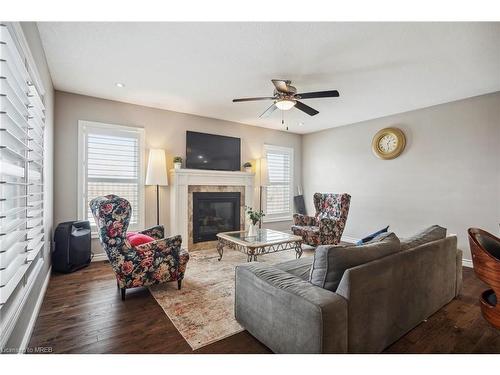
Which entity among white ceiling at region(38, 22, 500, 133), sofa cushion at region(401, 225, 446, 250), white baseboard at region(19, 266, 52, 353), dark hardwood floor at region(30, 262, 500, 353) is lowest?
dark hardwood floor at region(30, 262, 500, 353)

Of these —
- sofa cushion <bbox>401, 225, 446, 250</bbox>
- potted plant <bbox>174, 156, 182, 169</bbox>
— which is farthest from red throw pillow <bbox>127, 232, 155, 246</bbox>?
sofa cushion <bbox>401, 225, 446, 250</bbox>

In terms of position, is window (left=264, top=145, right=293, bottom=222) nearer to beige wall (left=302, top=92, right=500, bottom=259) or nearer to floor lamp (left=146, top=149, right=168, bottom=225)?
beige wall (left=302, top=92, right=500, bottom=259)

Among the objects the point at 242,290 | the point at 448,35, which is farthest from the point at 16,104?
the point at 448,35

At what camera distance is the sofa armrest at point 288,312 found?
4.68ft

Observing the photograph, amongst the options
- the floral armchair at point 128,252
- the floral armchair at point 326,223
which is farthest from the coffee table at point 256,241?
the floral armchair at point 128,252

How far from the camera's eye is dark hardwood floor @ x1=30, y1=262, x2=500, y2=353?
72.2 inches

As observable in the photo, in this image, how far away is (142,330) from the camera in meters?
2.06

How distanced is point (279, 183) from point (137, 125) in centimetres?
338

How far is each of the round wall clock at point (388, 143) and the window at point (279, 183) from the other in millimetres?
2049

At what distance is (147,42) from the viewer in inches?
95.3

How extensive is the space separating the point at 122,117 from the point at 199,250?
2.63 metres

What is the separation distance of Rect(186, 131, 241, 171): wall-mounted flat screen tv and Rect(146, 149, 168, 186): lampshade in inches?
21.9
